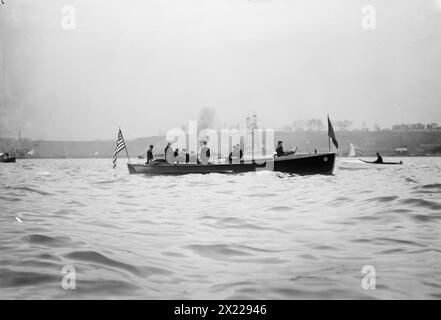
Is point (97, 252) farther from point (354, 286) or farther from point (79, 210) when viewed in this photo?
point (79, 210)

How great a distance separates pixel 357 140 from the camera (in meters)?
104

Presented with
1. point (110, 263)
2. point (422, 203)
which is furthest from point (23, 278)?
point (422, 203)

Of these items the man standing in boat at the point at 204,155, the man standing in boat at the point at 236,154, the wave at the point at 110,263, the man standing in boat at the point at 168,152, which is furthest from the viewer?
the man standing in boat at the point at 168,152

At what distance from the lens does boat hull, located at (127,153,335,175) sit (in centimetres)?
1905

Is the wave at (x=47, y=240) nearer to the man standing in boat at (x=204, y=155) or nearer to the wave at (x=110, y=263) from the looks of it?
the wave at (x=110, y=263)

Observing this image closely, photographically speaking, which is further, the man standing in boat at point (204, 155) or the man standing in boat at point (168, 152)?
the man standing in boat at point (168, 152)

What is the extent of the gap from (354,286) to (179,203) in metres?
5.97

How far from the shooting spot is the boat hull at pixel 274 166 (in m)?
19.0

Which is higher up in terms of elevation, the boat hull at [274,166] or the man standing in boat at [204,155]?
the man standing in boat at [204,155]

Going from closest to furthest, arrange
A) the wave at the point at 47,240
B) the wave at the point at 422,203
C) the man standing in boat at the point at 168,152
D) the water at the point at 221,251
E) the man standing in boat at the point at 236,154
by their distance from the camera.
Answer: the water at the point at 221,251 → the wave at the point at 47,240 → the wave at the point at 422,203 → the man standing in boat at the point at 236,154 → the man standing in boat at the point at 168,152

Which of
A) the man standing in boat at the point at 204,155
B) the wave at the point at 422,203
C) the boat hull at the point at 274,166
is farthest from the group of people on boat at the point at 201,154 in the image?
the wave at the point at 422,203

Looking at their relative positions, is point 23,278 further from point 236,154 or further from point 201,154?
point 236,154

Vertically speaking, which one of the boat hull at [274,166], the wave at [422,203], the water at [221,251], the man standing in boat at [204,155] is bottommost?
the wave at [422,203]

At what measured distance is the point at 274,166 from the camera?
1950cm
